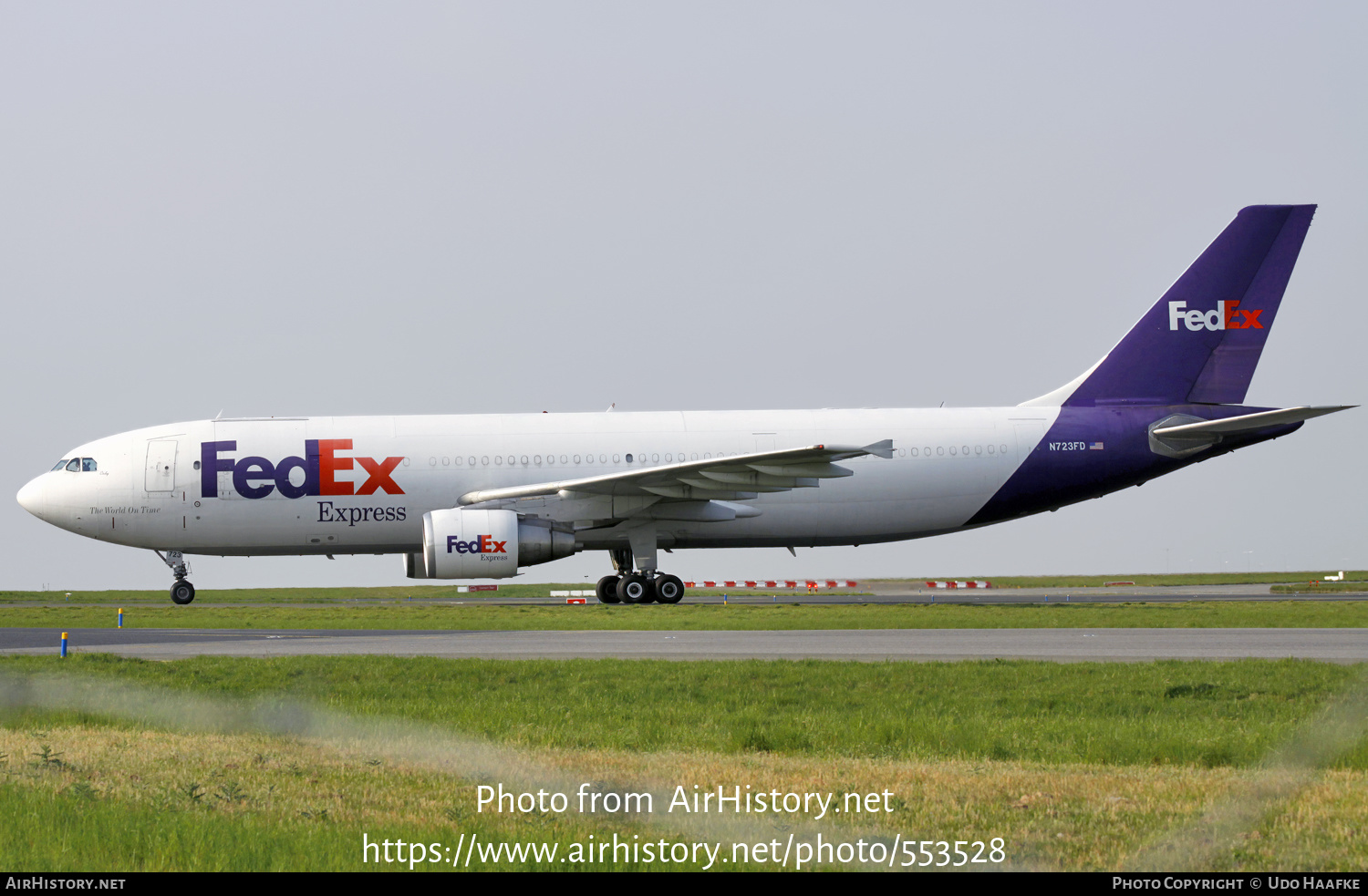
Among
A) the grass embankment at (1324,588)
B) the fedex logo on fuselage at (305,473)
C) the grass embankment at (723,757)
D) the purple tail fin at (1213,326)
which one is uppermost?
the purple tail fin at (1213,326)

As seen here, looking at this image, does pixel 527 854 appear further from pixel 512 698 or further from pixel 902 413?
pixel 902 413

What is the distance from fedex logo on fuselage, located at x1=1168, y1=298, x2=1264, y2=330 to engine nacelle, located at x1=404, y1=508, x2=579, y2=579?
1540 cm

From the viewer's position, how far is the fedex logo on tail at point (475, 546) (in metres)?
24.6

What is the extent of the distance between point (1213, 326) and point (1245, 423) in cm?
294

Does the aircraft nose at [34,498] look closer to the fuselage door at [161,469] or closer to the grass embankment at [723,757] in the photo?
the fuselage door at [161,469]

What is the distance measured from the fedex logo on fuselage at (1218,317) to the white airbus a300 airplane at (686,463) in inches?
1.8

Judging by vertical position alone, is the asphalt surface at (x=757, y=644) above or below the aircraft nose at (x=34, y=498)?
below

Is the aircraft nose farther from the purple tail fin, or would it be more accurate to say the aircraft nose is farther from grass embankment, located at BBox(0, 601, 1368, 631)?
the purple tail fin

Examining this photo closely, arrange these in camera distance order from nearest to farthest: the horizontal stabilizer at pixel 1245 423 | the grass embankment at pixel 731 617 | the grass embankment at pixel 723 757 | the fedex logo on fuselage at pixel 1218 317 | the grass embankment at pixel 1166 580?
the grass embankment at pixel 723 757, the grass embankment at pixel 731 617, the horizontal stabilizer at pixel 1245 423, the fedex logo on fuselage at pixel 1218 317, the grass embankment at pixel 1166 580

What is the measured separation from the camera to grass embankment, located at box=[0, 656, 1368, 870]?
5.52 m

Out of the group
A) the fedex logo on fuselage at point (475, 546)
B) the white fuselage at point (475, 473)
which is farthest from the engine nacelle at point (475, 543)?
the white fuselage at point (475, 473)

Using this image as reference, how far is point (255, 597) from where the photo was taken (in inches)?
1395
